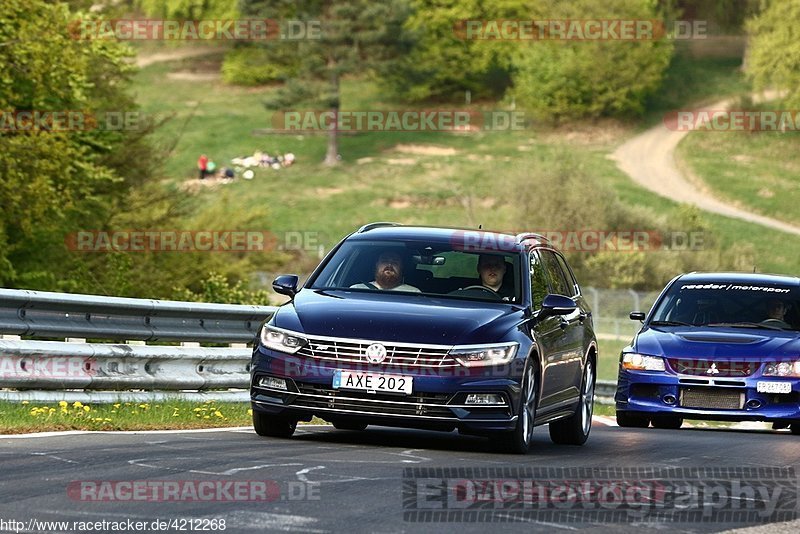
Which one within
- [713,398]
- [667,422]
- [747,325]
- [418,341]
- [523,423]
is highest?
[418,341]

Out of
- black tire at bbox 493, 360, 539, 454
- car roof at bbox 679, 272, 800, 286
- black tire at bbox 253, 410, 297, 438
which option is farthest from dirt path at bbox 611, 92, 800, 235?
black tire at bbox 253, 410, 297, 438

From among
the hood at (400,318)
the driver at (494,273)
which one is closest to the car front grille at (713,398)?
the driver at (494,273)

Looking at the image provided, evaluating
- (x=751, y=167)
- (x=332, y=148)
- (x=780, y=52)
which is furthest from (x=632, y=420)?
(x=332, y=148)

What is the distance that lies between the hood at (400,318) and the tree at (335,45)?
91.8 meters

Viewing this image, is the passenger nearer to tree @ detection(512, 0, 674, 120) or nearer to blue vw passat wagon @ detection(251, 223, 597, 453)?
blue vw passat wagon @ detection(251, 223, 597, 453)

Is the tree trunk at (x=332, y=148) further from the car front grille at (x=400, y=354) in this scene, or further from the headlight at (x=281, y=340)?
the car front grille at (x=400, y=354)

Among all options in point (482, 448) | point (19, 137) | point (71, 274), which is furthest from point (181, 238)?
point (482, 448)

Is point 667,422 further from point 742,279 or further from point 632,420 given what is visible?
point 742,279

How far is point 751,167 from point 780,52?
7.22 meters

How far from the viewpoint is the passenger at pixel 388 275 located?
1314cm

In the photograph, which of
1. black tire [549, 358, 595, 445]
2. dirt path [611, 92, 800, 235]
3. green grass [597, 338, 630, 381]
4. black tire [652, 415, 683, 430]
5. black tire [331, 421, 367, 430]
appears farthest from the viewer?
dirt path [611, 92, 800, 235]

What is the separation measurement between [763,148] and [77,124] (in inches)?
3019

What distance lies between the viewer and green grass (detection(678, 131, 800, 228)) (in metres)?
96.4

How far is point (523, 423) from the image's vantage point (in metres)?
12.3
